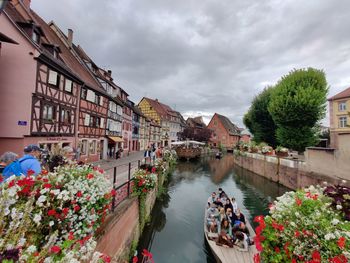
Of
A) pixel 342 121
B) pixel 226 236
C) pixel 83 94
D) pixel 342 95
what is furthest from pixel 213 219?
pixel 342 95

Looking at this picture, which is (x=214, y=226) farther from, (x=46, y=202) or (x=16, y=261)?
(x=16, y=261)

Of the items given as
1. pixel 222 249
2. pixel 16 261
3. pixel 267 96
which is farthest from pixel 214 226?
pixel 267 96

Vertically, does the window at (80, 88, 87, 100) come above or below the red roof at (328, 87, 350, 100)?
below

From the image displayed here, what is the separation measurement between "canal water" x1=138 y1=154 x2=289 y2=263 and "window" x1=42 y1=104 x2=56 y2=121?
945 cm

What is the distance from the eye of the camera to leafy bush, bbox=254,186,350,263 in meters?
2.68

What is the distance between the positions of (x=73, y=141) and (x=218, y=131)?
60911 millimetres

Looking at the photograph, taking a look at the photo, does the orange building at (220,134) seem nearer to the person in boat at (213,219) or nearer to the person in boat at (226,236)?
the person in boat at (213,219)

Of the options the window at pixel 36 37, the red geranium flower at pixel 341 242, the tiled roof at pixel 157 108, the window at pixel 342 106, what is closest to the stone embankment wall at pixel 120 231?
the red geranium flower at pixel 341 242

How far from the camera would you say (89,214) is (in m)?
3.23

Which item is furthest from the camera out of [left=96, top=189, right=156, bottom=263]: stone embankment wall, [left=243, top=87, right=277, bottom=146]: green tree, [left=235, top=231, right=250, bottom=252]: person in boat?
[left=243, top=87, right=277, bottom=146]: green tree

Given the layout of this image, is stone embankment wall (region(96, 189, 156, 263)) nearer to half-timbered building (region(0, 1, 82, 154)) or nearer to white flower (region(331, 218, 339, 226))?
white flower (region(331, 218, 339, 226))

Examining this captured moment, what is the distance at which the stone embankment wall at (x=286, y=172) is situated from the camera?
1459 centimetres

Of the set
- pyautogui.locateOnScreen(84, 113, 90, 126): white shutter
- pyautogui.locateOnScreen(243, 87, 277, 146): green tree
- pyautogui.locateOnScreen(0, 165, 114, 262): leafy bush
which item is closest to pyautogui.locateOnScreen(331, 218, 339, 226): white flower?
pyautogui.locateOnScreen(0, 165, 114, 262): leafy bush

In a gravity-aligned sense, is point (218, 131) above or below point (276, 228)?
above
